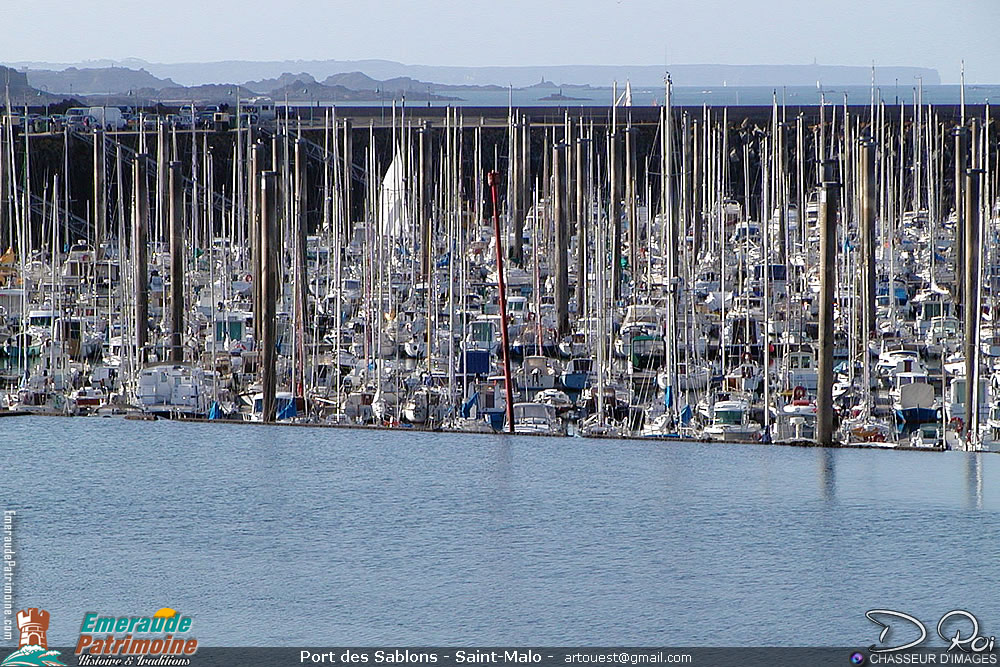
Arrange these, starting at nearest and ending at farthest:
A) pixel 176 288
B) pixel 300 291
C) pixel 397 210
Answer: pixel 300 291 < pixel 176 288 < pixel 397 210

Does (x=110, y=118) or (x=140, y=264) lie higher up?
(x=110, y=118)

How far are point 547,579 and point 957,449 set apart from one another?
7.06 metres

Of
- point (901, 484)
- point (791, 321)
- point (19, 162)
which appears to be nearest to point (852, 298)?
point (791, 321)

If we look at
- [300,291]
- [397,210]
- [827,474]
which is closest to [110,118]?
[397,210]

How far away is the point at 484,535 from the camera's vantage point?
2580 centimetres

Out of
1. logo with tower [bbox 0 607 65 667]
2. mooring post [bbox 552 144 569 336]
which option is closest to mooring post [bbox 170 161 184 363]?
mooring post [bbox 552 144 569 336]

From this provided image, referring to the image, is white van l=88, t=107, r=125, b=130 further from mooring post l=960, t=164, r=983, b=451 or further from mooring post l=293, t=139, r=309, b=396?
mooring post l=960, t=164, r=983, b=451

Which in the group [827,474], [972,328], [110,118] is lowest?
[827,474]
